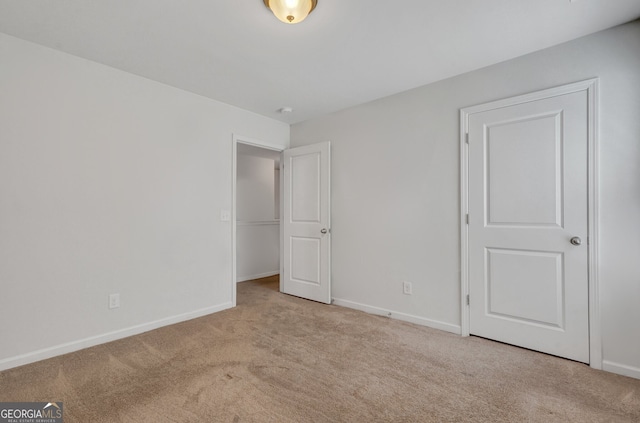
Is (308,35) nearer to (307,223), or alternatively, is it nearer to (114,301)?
(307,223)

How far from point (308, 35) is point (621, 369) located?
319cm

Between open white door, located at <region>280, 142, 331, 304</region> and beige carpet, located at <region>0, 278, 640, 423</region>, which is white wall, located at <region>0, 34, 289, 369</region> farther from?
open white door, located at <region>280, 142, 331, 304</region>

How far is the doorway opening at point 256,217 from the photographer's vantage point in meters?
5.10

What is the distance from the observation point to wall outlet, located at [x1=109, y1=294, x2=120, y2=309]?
255 centimetres

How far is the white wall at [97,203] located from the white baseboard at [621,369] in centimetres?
341

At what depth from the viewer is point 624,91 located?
2012mm

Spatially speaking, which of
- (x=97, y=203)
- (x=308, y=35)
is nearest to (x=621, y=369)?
(x=308, y=35)

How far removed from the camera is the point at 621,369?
78.9 inches

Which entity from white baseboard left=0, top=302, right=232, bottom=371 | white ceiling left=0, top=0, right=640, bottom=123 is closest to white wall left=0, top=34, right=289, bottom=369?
white baseboard left=0, top=302, right=232, bottom=371

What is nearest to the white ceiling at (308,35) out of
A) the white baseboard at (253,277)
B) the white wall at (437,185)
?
the white wall at (437,185)

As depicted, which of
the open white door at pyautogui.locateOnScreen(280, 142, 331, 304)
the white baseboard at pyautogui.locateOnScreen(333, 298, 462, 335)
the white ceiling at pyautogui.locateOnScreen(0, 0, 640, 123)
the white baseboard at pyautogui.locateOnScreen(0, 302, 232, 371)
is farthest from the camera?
the open white door at pyautogui.locateOnScreen(280, 142, 331, 304)

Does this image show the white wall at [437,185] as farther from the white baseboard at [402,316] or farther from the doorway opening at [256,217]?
the doorway opening at [256,217]

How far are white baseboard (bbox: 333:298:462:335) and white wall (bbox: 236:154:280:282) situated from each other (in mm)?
2139

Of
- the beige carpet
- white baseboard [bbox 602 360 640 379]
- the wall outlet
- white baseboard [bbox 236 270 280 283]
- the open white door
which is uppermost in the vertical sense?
the open white door
